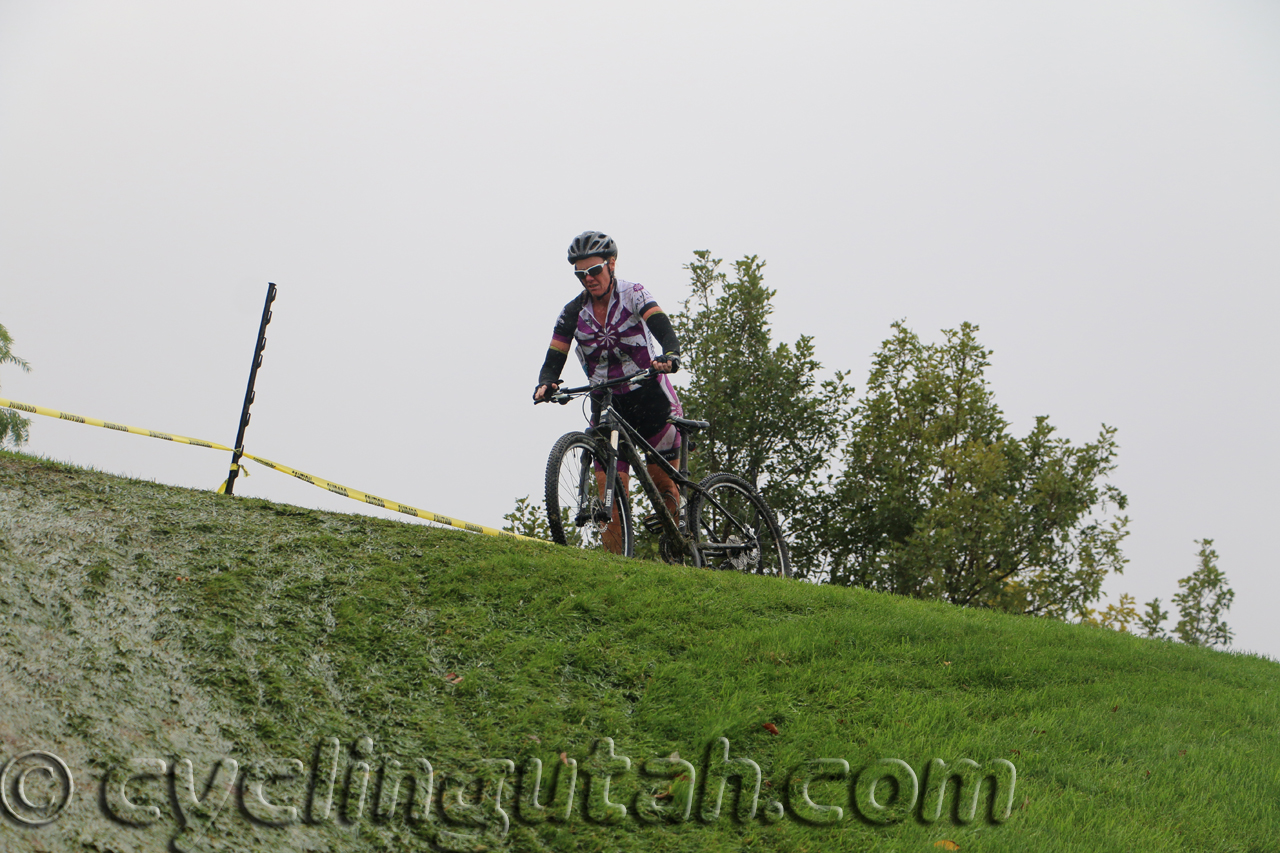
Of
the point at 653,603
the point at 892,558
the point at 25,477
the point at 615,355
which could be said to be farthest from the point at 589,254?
the point at 892,558

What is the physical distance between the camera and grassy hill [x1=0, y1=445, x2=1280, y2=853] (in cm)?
433

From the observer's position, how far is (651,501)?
29.8 ft

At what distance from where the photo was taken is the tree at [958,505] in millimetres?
17141

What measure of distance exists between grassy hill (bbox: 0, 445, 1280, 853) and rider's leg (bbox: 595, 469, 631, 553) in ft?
2.99

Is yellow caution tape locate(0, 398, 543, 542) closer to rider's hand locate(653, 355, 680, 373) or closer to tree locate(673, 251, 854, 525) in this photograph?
rider's hand locate(653, 355, 680, 373)

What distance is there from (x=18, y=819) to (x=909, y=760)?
14.0ft

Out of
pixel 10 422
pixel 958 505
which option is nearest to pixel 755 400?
pixel 958 505

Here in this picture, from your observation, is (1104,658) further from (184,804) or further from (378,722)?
(184,804)

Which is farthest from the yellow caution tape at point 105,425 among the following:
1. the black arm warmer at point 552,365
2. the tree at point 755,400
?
the tree at point 755,400

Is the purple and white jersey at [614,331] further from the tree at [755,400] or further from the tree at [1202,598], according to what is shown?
the tree at [1202,598]

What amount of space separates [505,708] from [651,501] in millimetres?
3895

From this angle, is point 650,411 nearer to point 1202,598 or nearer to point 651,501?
point 651,501

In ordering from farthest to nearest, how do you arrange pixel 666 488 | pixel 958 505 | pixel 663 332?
pixel 958 505 → pixel 666 488 → pixel 663 332

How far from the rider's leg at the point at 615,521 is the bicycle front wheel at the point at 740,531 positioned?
1092 mm
